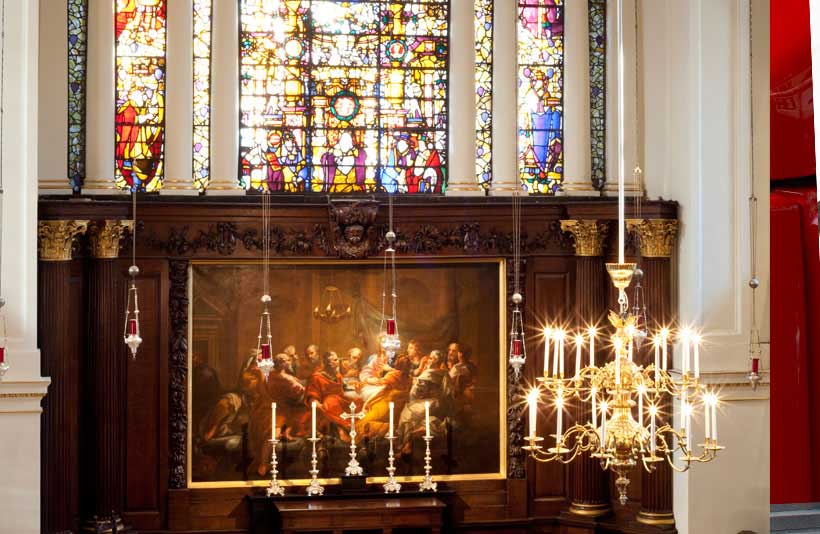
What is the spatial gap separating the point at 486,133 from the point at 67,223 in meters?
4.54

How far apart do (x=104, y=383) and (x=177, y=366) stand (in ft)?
2.59

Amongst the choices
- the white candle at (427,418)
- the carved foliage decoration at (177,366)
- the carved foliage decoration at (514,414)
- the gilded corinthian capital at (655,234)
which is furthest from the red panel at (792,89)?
the carved foliage decoration at (177,366)

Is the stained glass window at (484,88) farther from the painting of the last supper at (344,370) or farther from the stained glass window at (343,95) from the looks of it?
the painting of the last supper at (344,370)

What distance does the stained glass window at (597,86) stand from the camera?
51.9ft

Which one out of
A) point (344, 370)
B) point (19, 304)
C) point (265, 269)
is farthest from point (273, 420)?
point (19, 304)

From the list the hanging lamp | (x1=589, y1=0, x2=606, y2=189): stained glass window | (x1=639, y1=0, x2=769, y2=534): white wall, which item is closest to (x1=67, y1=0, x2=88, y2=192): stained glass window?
the hanging lamp

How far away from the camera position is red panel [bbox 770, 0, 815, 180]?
1167cm

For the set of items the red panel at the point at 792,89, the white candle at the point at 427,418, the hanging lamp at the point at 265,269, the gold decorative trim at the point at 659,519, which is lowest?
the gold decorative trim at the point at 659,519

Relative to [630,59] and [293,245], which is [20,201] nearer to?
[293,245]

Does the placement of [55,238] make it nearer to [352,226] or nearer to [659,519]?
[352,226]

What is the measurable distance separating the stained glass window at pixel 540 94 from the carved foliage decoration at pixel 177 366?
3.76 metres

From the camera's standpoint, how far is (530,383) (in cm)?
1548

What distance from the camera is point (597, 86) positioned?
1584 cm

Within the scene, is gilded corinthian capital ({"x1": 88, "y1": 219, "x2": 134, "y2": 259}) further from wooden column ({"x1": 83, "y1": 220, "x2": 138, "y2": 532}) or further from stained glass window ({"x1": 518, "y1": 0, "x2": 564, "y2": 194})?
stained glass window ({"x1": 518, "y1": 0, "x2": 564, "y2": 194})
